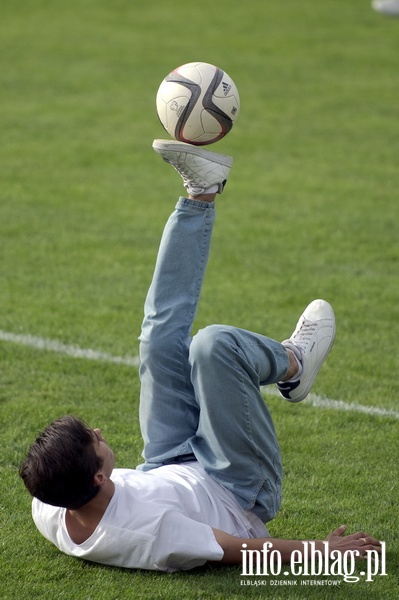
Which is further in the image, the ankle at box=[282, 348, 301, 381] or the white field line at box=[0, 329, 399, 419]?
the white field line at box=[0, 329, 399, 419]

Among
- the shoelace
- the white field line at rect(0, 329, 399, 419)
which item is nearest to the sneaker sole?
the shoelace

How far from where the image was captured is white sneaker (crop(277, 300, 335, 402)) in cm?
441

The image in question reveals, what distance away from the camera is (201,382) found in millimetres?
3912

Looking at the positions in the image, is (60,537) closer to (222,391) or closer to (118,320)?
(222,391)

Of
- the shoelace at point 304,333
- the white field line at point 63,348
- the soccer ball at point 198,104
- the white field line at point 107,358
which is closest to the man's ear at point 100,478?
the shoelace at point 304,333

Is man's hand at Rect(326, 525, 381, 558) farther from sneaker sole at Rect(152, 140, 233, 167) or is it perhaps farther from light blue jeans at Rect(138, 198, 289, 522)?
sneaker sole at Rect(152, 140, 233, 167)

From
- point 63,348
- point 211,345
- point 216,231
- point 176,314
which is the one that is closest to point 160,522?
point 211,345

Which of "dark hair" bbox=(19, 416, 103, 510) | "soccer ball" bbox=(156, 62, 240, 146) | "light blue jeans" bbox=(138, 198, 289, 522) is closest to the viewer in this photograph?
"dark hair" bbox=(19, 416, 103, 510)

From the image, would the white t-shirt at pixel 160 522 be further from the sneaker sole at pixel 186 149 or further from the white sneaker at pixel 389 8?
the white sneaker at pixel 389 8

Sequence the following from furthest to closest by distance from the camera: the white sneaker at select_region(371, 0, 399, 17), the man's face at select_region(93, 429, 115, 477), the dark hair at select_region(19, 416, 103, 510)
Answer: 1. the white sneaker at select_region(371, 0, 399, 17)
2. the man's face at select_region(93, 429, 115, 477)
3. the dark hair at select_region(19, 416, 103, 510)

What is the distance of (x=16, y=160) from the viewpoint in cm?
1168

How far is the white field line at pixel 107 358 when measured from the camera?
19.0ft

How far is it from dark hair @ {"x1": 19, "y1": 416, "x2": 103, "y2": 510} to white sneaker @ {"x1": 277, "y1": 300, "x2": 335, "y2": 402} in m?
1.06

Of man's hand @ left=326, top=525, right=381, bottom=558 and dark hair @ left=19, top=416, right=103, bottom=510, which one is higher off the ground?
dark hair @ left=19, top=416, right=103, bottom=510
